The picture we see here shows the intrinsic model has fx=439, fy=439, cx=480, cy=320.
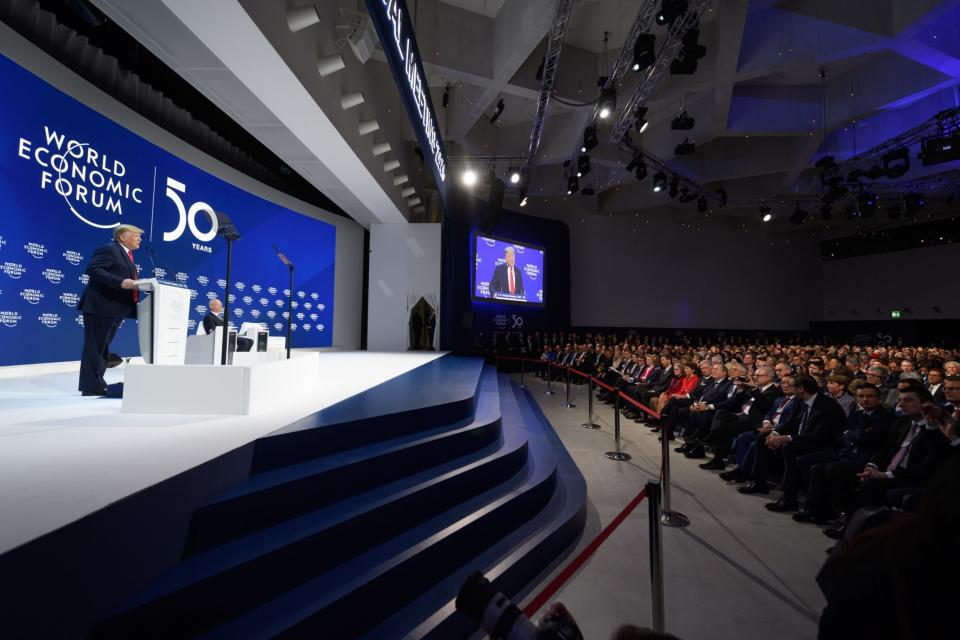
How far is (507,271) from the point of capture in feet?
44.5

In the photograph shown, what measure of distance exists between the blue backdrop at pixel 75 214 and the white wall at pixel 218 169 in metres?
0.16

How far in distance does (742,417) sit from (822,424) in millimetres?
1209

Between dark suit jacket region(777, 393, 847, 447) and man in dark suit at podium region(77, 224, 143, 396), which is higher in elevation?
man in dark suit at podium region(77, 224, 143, 396)

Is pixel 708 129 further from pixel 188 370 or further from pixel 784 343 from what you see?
pixel 784 343

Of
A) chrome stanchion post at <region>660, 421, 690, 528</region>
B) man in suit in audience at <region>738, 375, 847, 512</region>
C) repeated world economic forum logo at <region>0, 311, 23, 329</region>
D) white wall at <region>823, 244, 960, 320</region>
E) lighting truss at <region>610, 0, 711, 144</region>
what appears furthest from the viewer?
white wall at <region>823, 244, 960, 320</region>

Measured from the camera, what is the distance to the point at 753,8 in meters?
6.75

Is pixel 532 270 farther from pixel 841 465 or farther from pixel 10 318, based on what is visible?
pixel 10 318

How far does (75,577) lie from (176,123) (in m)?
7.51

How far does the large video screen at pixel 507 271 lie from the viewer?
506 inches

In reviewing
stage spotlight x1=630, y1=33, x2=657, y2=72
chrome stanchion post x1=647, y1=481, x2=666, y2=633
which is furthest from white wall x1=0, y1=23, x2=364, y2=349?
chrome stanchion post x1=647, y1=481, x2=666, y2=633

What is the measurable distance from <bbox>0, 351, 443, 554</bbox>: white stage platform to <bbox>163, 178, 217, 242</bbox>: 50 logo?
3533mm

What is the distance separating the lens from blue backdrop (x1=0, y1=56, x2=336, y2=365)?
4.70 meters

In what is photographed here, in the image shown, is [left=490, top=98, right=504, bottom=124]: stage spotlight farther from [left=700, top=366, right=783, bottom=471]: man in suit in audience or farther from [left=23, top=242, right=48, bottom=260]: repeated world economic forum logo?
[left=23, top=242, right=48, bottom=260]: repeated world economic forum logo

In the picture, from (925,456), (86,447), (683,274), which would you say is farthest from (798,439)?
(683,274)
